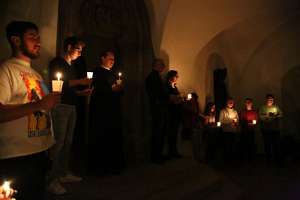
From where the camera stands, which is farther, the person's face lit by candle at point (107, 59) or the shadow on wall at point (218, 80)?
the shadow on wall at point (218, 80)

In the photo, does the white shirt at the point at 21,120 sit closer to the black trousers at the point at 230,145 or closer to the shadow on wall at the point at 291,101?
the black trousers at the point at 230,145

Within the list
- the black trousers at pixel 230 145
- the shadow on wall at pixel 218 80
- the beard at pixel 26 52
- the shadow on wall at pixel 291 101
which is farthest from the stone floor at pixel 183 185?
the shadow on wall at pixel 291 101

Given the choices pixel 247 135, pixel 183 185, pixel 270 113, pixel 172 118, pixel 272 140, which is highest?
pixel 270 113

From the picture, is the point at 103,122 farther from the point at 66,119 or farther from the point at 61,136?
the point at 61,136

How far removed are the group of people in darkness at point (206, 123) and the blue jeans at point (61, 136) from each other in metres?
1.92

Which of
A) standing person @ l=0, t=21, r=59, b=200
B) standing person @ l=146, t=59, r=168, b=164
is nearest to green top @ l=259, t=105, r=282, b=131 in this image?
standing person @ l=146, t=59, r=168, b=164

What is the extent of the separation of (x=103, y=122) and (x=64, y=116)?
870 mm

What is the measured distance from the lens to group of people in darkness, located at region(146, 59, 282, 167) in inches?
198

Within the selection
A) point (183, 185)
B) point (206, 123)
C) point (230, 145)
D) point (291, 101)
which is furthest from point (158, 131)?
point (291, 101)

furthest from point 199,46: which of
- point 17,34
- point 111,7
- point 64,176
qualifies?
point 17,34

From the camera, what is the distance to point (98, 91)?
4062 mm

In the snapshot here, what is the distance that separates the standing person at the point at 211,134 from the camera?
7.32m

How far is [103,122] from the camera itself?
159 inches

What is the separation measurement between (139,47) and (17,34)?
448cm
